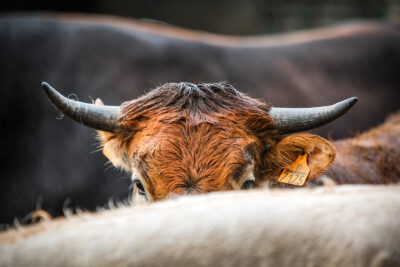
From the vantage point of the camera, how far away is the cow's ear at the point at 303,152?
247 cm

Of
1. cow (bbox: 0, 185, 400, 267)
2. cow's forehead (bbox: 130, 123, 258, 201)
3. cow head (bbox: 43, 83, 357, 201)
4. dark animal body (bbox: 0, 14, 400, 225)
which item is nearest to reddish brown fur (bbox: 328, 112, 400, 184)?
cow head (bbox: 43, 83, 357, 201)

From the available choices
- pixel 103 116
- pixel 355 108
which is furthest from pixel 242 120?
pixel 355 108

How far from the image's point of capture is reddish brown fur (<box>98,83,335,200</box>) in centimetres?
231

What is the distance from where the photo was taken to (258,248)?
105cm

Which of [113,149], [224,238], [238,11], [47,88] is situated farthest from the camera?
[238,11]

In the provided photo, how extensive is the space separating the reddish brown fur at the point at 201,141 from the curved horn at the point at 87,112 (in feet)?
0.25

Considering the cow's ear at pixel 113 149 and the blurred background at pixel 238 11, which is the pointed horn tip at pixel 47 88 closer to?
the cow's ear at pixel 113 149

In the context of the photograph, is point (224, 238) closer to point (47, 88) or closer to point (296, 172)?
point (296, 172)

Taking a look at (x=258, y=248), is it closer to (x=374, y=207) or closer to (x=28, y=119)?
(x=374, y=207)

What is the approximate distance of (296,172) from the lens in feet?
8.33

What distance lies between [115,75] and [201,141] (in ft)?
10.6

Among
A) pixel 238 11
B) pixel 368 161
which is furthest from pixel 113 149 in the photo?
pixel 238 11

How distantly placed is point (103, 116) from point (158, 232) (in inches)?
66.2

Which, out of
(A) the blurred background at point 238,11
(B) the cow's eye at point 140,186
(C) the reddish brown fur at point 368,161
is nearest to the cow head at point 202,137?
(B) the cow's eye at point 140,186
